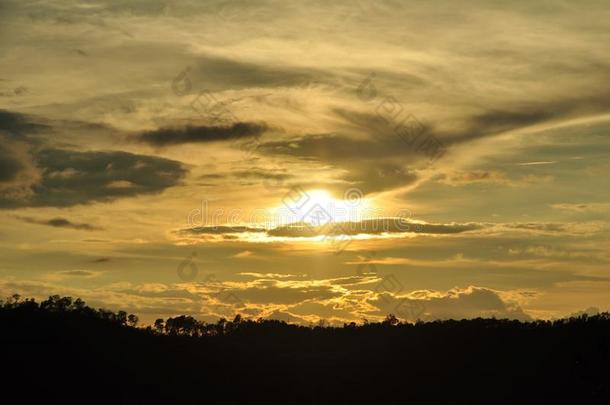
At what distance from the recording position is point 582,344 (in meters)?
64.0

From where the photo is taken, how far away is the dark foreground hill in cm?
5900

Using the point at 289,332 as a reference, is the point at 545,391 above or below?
below

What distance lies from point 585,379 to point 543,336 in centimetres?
759

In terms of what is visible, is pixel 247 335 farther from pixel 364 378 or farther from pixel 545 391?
pixel 545 391

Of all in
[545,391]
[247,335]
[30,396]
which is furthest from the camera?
[247,335]

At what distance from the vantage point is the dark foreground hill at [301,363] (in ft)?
194

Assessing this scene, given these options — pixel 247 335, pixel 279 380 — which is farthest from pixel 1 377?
pixel 247 335

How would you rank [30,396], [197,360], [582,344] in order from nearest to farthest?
[30,396] < [582,344] < [197,360]

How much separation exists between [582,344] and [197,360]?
2927 cm

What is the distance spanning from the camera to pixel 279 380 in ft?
214

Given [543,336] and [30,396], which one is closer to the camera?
[30,396]

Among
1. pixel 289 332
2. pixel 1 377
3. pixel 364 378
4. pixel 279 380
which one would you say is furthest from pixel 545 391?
pixel 1 377

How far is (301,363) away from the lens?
68.6 metres

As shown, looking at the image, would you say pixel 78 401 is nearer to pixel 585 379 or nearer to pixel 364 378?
pixel 364 378
